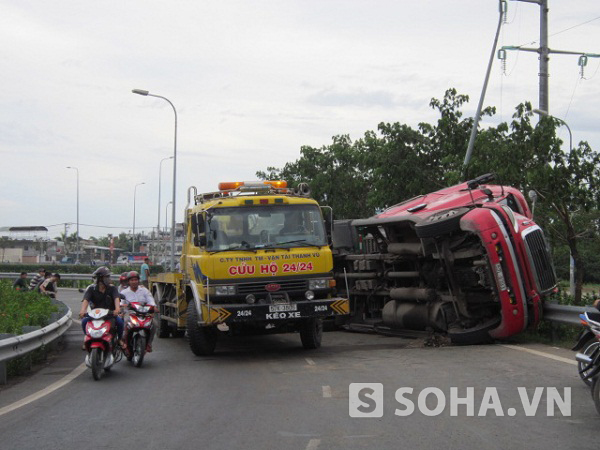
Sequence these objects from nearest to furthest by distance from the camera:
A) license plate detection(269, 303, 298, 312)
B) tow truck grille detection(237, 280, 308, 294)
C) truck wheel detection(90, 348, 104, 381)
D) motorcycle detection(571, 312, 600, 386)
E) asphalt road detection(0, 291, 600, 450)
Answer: asphalt road detection(0, 291, 600, 450), motorcycle detection(571, 312, 600, 386), truck wheel detection(90, 348, 104, 381), license plate detection(269, 303, 298, 312), tow truck grille detection(237, 280, 308, 294)

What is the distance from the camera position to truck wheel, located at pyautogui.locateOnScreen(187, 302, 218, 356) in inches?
529

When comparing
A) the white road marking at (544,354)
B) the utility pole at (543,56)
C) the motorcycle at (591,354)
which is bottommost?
the white road marking at (544,354)

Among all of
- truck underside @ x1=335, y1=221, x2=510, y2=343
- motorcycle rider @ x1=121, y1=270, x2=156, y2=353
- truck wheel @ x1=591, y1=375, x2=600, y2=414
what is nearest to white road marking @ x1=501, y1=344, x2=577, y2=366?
truck underside @ x1=335, y1=221, x2=510, y2=343

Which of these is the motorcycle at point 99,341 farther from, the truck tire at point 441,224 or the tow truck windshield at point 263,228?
the truck tire at point 441,224

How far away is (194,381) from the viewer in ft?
35.3

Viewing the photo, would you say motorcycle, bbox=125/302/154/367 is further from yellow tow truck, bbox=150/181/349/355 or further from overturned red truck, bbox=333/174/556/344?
overturned red truck, bbox=333/174/556/344

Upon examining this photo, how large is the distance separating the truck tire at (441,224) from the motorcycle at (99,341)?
18.4ft

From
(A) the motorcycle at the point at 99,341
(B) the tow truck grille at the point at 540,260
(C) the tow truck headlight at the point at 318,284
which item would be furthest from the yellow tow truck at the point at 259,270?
(B) the tow truck grille at the point at 540,260

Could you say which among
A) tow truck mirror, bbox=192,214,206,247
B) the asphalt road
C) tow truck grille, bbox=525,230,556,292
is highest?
tow truck mirror, bbox=192,214,206,247

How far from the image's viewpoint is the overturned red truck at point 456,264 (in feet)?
43.1

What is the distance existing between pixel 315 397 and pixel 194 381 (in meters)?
2.40

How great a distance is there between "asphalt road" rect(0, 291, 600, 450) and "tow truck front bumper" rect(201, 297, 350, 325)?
712 millimetres

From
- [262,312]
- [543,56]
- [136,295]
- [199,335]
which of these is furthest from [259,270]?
[543,56]

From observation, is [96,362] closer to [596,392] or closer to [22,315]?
[22,315]
